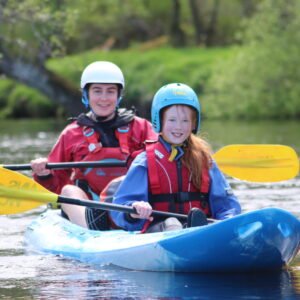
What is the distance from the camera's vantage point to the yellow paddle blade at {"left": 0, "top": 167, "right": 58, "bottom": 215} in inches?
294

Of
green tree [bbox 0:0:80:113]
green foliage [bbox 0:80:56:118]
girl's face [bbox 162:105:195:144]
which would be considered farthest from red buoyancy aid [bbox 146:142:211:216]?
green foliage [bbox 0:80:56:118]

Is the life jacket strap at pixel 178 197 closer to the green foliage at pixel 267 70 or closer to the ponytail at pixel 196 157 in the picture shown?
the ponytail at pixel 196 157

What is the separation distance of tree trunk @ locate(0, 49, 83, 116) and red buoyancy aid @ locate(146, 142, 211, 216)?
15.8 m

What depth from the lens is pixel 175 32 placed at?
132ft

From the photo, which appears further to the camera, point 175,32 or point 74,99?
point 175,32

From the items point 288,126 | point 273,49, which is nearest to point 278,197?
point 288,126

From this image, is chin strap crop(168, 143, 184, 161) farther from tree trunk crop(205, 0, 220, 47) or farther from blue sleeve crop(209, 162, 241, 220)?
tree trunk crop(205, 0, 220, 47)

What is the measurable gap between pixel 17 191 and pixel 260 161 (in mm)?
2006

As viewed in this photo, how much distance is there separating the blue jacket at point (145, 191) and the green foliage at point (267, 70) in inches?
842

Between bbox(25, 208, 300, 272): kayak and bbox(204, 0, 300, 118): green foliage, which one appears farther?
bbox(204, 0, 300, 118): green foliage

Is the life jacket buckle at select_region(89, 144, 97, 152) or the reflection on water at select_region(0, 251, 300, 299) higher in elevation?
the life jacket buckle at select_region(89, 144, 97, 152)

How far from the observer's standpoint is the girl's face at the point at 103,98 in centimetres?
840

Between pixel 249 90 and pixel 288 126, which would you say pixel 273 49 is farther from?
pixel 288 126

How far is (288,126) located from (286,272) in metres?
18.1
